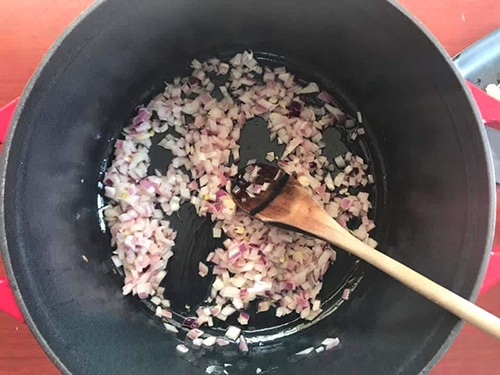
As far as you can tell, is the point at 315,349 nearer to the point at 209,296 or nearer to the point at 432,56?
the point at 209,296

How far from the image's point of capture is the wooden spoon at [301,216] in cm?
75

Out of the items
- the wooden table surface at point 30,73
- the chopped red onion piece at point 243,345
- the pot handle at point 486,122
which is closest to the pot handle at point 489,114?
the pot handle at point 486,122

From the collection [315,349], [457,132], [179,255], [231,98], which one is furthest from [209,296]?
[457,132]

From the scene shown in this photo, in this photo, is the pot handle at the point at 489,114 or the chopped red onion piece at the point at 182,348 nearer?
the pot handle at the point at 489,114

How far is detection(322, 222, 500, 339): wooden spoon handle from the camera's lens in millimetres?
704

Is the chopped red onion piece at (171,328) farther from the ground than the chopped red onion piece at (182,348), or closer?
farther from the ground

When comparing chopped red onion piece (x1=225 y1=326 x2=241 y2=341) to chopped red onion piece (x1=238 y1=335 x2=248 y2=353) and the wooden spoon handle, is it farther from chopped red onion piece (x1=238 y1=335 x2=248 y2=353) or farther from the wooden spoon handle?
the wooden spoon handle

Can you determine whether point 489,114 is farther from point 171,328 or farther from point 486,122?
point 171,328

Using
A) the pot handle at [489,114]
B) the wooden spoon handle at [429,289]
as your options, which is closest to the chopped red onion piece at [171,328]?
the wooden spoon handle at [429,289]

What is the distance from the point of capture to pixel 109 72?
89cm

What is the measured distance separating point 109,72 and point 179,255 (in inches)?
12.6

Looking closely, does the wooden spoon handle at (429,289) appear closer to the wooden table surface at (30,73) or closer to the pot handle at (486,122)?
the pot handle at (486,122)

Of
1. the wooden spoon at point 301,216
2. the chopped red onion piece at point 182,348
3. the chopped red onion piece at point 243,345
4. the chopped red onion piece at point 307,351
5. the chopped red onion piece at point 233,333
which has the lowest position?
the chopped red onion piece at point 307,351

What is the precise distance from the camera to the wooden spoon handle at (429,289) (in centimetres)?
70
